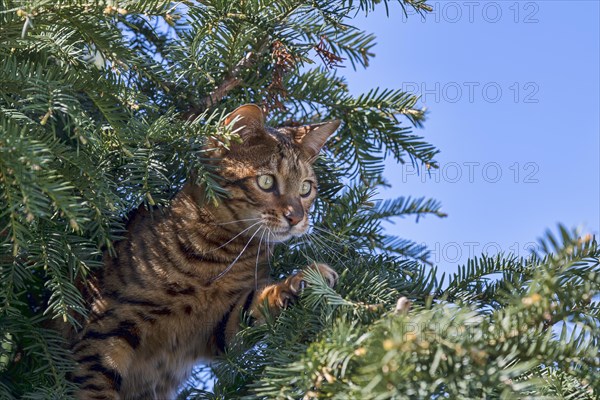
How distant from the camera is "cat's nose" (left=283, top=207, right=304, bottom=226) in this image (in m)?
1.99

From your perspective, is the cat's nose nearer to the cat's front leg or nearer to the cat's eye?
the cat's eye

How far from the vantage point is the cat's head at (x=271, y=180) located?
2.01 meters

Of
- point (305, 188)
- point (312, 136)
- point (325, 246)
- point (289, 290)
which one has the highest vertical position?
point (312, 136)

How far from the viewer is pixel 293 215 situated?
2.00 meters

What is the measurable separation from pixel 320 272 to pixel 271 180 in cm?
74

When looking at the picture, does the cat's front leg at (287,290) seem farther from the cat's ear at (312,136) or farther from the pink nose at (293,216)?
the cat's ear at (312,136)

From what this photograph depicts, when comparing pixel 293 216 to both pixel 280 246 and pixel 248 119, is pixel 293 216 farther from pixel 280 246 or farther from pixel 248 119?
pixel 248 119

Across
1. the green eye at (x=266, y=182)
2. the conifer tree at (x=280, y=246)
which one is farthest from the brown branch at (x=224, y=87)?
the green eye at (x=266, y=182)

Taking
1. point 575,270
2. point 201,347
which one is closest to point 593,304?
point 575,270

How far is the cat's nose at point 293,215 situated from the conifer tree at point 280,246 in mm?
59

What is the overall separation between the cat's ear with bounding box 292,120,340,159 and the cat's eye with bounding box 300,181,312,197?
88mm

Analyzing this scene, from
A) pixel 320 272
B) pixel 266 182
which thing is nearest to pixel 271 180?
pixel 266 182

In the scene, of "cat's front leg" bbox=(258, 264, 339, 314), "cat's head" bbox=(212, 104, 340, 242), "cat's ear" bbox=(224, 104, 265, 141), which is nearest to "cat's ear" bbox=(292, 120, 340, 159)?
"cat's head" bbox=(212, 104, 340, 242)

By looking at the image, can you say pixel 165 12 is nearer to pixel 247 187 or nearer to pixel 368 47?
pixel 368 47
